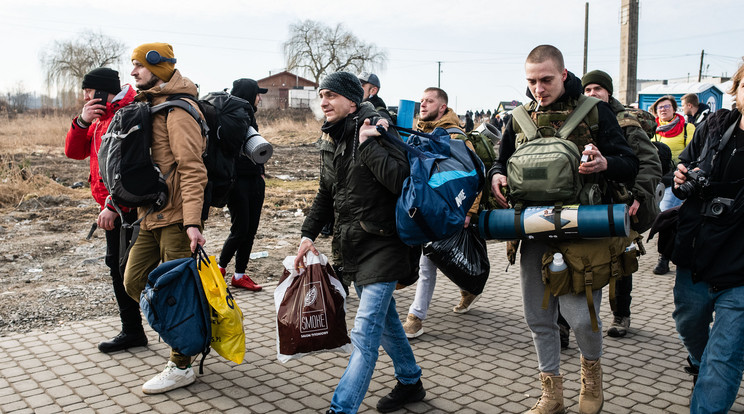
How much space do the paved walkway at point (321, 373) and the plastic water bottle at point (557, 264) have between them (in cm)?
94

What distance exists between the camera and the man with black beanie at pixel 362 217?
138 inches

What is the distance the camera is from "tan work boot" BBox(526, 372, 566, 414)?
3.75 meters

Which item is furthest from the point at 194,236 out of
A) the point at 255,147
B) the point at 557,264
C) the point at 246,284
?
the point at 246,284

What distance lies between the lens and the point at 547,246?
3.71m

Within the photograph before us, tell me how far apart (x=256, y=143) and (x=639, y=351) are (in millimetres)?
3240

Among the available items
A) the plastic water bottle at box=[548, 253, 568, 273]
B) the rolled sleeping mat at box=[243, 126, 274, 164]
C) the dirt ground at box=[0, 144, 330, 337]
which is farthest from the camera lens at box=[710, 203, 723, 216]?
the dirt ground at box=[0, 144, 330, 337]

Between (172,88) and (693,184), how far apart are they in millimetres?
3168

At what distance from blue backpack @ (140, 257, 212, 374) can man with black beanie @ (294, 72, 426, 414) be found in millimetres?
744

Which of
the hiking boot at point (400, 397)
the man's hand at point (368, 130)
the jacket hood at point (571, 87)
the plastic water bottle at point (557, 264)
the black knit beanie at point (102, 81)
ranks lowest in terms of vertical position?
the hiking boot at point (400, 397)

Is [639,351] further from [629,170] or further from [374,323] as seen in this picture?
[374,323]

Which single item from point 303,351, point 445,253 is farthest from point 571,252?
point 303,351

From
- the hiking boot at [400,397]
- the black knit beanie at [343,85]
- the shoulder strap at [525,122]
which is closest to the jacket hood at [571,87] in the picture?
the shoulder strap at [525,122]

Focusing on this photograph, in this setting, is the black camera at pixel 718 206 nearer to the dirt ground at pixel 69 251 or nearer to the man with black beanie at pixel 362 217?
the man with black beanie at pixel 362 217

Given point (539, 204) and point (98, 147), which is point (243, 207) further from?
point (539, 204)
